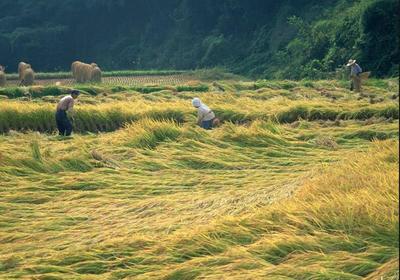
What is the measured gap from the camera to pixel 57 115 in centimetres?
968

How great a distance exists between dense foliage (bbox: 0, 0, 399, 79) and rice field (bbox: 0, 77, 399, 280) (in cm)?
1144

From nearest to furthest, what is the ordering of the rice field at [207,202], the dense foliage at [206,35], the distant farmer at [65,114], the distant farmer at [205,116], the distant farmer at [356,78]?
the rice field at [207,202], the distant farmer at [205,116], the distant farmer at [65,114], the distant farmer at [356,78], the dense foliage at [206,35]

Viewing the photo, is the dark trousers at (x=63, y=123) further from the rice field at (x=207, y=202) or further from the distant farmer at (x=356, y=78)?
the distant farmer at (x=356, y=78)

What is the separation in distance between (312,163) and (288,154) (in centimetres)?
62

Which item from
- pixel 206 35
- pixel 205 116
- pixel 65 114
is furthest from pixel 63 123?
pixel 206 35

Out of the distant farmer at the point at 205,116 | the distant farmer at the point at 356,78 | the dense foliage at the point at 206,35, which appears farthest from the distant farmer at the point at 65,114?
the dense foliage at the point at 206,35

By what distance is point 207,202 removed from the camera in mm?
5215

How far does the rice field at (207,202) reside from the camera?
3.81 metres

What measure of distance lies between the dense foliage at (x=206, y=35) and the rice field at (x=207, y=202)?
37.5ft

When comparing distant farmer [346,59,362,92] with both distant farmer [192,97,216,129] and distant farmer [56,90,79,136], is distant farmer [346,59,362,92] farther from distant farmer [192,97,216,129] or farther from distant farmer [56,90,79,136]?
distant farmer [56,90,79,136]

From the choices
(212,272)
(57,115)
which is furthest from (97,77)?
(212,272)

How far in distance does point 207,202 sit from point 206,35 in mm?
27511

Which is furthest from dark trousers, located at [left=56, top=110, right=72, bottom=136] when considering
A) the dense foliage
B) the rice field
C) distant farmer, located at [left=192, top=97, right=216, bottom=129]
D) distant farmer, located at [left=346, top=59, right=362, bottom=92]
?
the dense foliage

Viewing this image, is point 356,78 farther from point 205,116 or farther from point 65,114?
point 65,114
